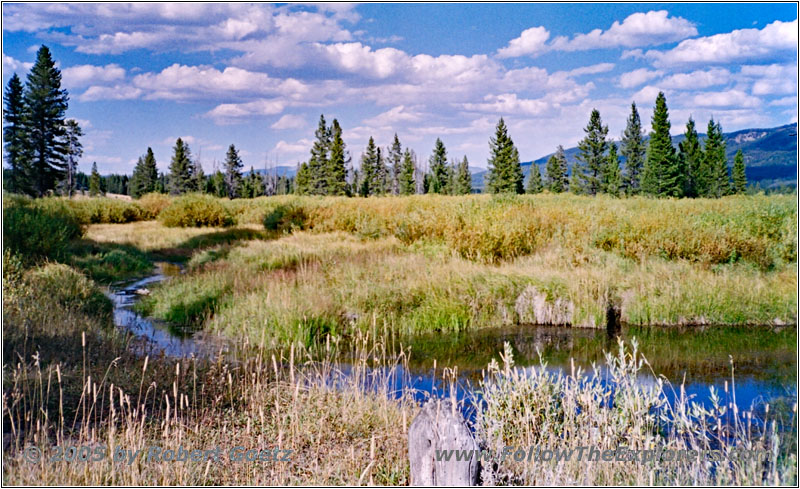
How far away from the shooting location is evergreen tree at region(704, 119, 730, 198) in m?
48.6

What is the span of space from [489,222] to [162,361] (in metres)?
8.70

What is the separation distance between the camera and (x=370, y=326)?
8719 mm

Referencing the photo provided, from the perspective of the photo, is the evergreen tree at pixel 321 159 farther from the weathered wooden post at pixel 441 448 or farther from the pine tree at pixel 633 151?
the weathered wooden post at pixel 441 448

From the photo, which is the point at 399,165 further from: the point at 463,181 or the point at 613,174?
the point at 613,174

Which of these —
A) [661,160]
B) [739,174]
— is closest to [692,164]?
[739,174]

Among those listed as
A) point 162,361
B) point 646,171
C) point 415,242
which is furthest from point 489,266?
point 646,171

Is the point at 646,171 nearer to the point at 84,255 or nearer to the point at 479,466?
the point at 84,255

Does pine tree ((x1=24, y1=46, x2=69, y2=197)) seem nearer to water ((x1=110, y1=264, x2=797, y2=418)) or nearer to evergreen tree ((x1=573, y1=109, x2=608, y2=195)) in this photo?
water ((x1=110, y1=264, x2=797, y2=418))

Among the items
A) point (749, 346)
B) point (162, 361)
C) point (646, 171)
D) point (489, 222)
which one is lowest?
point (749, 346)

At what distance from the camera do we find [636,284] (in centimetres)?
983

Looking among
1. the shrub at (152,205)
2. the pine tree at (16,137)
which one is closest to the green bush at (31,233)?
the shrub at (152,205)

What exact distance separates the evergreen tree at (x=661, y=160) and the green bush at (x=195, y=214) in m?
34.9

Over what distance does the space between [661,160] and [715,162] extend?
5697mm

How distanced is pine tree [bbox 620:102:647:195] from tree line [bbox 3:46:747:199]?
0.09 meters
